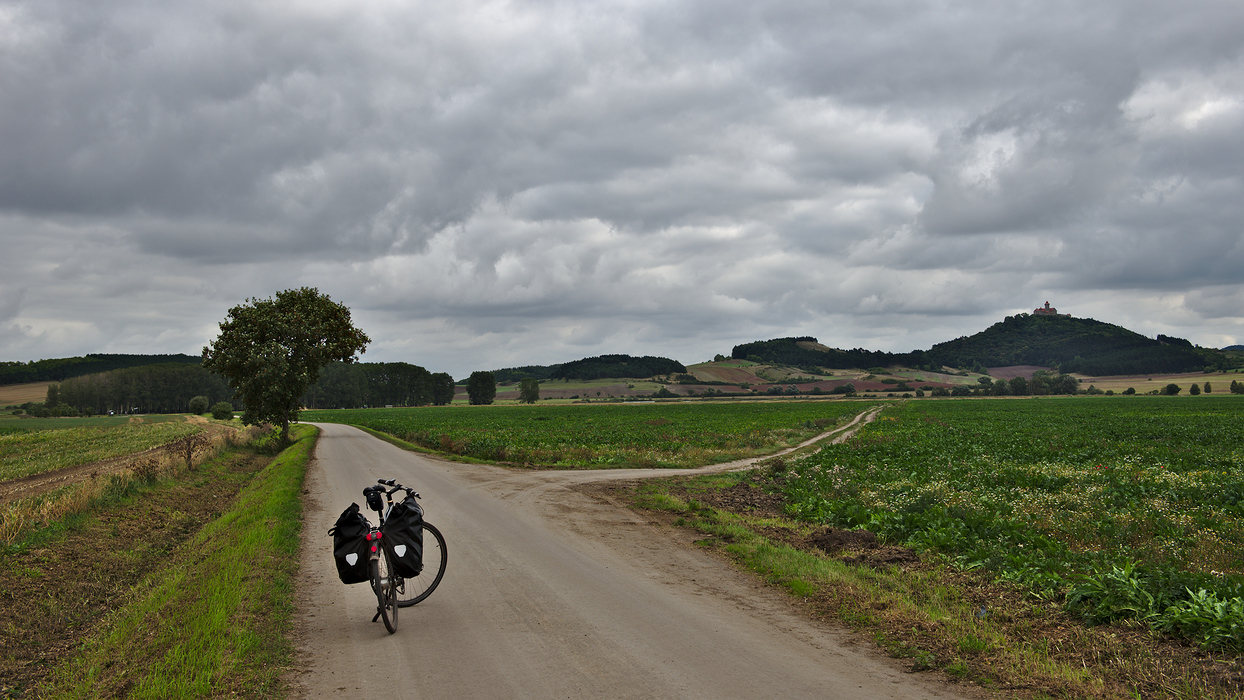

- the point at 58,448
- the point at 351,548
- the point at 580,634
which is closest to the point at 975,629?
the point at 580,634

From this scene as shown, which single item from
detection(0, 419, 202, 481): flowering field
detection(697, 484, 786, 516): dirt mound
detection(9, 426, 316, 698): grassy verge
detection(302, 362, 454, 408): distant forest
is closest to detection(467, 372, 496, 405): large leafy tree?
detection(302, 362, 454, 408): distant forest

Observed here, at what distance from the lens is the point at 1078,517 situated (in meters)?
12.3

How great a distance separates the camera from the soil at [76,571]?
824cm

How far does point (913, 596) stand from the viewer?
8461 millimetres

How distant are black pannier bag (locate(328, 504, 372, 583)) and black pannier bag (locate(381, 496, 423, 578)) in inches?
8.9

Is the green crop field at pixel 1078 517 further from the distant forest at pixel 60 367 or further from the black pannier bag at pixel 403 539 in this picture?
the distant forest at pixel 60 367

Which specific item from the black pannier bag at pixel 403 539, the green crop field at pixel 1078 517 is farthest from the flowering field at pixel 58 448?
the green crop field at pixel 1078 517

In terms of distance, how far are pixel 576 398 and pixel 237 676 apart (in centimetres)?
16116

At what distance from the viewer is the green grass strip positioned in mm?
5945

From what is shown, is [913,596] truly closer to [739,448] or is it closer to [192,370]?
[739,448]

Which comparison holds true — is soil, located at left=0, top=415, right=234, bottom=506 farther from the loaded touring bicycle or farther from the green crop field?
the green crop field

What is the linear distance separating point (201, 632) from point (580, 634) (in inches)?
162

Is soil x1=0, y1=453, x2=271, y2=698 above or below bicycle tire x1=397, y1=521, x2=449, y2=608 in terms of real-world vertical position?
below

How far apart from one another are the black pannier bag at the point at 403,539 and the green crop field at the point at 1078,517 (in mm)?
7534
